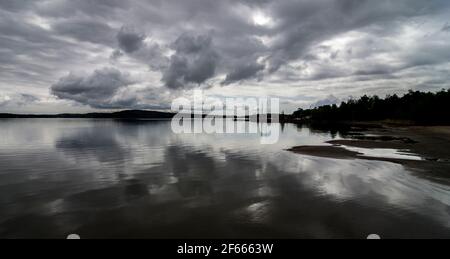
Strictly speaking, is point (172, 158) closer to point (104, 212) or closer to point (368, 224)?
point (104, 212)

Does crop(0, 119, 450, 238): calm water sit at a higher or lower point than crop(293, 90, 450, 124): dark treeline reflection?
lower

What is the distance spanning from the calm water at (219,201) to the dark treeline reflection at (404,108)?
115287 mm

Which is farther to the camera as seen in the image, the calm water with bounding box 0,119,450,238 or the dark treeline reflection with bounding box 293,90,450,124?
the dark treeline reflection with bounding box 293,90,450,124

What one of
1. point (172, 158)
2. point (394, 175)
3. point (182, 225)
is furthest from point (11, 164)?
point (394, 175)

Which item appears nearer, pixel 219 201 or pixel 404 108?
pixel 219 201

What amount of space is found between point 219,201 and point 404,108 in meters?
166

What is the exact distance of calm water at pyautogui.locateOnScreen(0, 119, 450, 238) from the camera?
10.6 m

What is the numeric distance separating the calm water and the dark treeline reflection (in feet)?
378

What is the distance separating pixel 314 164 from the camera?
81.9ft

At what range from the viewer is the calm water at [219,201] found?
34.7ft

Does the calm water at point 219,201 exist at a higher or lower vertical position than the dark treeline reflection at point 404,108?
lower

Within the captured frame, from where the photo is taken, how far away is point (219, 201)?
14.1 metres

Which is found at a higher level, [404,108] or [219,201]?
[404,108]
